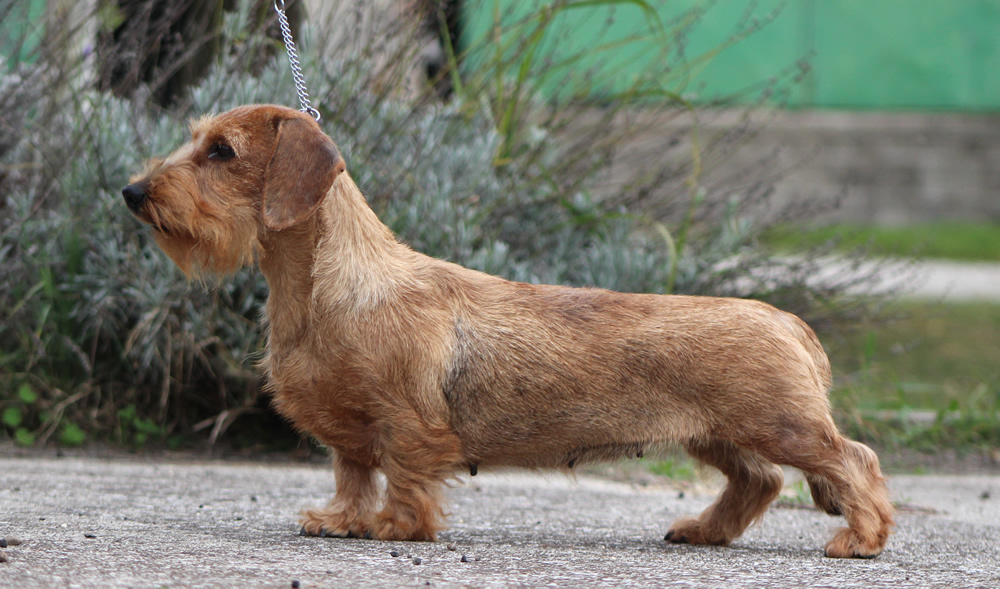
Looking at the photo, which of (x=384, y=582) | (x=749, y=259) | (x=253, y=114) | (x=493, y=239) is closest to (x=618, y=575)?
(x=384, y=582)

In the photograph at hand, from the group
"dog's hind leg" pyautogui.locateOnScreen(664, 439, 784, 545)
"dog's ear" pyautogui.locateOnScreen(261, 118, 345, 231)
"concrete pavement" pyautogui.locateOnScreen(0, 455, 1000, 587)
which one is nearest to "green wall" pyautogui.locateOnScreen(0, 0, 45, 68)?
"concrete pavement" pyautogui.locateOnScreen(0, 455, 1000, 587)

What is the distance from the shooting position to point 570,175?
6738 millimetres

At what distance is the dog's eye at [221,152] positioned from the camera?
3.61 metres

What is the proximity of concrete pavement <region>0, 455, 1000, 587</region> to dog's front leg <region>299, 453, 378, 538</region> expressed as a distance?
88 mm

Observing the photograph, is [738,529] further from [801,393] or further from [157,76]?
[157,76]

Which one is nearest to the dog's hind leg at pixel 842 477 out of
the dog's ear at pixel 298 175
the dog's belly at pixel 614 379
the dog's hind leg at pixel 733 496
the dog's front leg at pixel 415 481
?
the dog's belly at pixel 614 379

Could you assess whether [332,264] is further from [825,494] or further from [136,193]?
[825,494]

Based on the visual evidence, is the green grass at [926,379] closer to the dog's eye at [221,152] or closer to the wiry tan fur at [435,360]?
the wiry tan fur at [435,360]

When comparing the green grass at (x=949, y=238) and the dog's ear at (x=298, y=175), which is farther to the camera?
the green grass at (x=949, y=238)

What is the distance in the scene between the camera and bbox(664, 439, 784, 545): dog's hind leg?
387cm

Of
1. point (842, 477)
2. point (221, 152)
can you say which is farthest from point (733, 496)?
point (221, 152)

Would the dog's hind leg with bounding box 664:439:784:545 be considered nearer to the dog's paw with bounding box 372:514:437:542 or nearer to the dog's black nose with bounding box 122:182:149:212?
the dog's paw with bounding box 372:514:437:542

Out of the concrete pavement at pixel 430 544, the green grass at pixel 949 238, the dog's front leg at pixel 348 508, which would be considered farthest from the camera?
the green grass at pixel 949 238

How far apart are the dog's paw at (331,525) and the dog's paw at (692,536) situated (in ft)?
3.75
